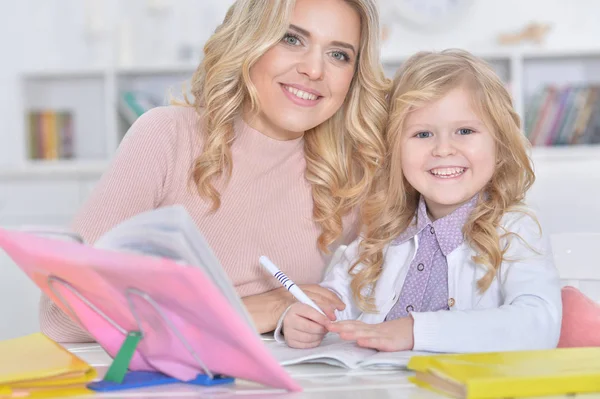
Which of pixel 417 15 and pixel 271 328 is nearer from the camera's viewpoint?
pixel 271 328

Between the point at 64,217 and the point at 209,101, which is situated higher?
the point at 209,101

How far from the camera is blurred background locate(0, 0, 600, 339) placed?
339 cm

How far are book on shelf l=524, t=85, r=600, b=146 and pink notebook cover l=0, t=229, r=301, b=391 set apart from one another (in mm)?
2820

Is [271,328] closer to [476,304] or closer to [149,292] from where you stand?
[476,304]

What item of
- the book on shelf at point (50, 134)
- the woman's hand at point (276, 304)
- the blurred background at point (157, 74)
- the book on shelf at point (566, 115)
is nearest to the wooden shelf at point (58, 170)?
the blurred background at point (157, 74)

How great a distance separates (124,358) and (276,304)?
0.59 metres

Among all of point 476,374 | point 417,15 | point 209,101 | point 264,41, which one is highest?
point 417,15

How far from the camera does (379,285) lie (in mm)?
1430

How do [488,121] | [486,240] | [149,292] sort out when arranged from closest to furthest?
[149,292] → [486,240] → [488,121]

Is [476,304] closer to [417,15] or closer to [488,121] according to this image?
[488,121]

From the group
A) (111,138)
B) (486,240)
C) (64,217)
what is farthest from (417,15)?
(486,240)

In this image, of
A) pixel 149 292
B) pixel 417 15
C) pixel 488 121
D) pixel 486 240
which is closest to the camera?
pixel 149 292

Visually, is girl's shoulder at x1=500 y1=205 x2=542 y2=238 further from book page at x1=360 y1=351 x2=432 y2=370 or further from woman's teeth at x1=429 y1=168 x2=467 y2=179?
book page at x1=360 y1=351 x2=432 y2=370

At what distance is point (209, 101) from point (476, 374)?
0.97m
